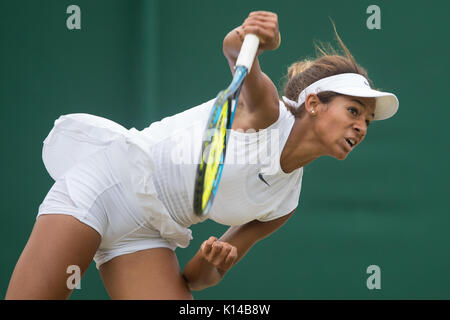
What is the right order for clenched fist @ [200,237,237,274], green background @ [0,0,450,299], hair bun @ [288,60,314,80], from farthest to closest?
green background @ [0,0,450,299]
hair bun @ [288,60,314,80]
clenched fist @ [200,237,237,274]

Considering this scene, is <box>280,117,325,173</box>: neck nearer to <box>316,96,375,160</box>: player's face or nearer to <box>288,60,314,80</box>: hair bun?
<box>316,96,375,160</box>: player's face

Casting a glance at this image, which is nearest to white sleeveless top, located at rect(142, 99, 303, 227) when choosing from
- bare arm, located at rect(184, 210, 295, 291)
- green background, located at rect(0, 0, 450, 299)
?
bare arm, located at rect(184, 210, 295, 291)

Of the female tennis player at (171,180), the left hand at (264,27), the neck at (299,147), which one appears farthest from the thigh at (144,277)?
the left hand at (264,27)

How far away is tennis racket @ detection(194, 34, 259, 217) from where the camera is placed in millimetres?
1154

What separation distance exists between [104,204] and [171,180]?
0.18 meters

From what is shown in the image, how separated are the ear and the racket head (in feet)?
Answer: 1.24

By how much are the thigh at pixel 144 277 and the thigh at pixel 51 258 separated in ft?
0.63

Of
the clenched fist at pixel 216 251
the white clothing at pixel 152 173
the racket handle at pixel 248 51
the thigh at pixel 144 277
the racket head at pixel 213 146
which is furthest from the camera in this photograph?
the thigh at pixel 144 277

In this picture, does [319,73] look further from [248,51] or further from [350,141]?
[248,51]

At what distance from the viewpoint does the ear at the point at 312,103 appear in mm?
1688

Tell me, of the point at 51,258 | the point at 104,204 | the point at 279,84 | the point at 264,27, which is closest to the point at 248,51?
the point at 264,27

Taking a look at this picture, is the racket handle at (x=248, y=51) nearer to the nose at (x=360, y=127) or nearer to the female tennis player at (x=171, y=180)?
the female tennis player at (x=171, y=180)
